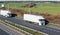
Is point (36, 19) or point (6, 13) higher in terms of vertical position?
point (36, 19)

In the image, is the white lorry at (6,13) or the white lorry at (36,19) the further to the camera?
the white lorry at (6,13)

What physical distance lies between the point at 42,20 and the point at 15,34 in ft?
58.9

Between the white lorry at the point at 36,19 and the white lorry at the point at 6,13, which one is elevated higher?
the white lorry at the point at 36,19

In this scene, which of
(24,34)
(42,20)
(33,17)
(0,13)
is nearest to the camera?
(24,34)

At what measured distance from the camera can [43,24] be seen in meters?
60.5

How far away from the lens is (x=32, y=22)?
65.8 meters

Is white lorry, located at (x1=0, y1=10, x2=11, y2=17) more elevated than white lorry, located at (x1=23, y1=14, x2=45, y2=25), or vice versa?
white lorry, located at (x1=23, y1=14, x2=45, y2=25)

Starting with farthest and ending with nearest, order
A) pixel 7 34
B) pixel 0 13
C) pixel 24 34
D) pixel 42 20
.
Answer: pixel 0 13, pixel 42 20, pixel 7 34, pixel 24 34

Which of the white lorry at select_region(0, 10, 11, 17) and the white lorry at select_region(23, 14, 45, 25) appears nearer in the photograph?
the white lorry at select_region(23, 14, 45, 25)

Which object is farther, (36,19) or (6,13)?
(6,13)

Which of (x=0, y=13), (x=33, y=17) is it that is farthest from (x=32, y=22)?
A: (x=0, y=13)

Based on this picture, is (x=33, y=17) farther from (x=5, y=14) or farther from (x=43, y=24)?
(x=5, y=14)

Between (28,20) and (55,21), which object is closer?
(55,21)

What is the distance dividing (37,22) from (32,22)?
119 inches
